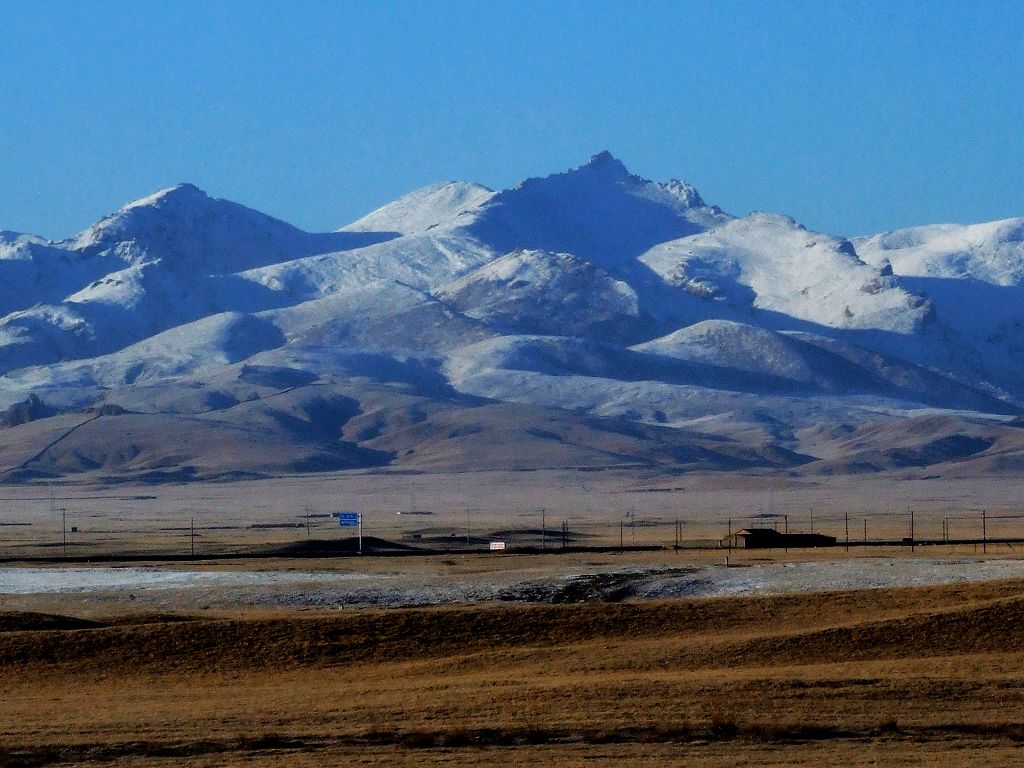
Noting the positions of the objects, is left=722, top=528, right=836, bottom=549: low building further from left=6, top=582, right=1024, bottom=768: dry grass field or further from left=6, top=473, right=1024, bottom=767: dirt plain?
left=6, top=582, right=1024, bottom=768: dry grass field

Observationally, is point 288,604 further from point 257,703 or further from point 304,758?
point 304,758

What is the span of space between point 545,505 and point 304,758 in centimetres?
12651

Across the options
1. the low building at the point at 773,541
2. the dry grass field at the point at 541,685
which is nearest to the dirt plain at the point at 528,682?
the dry grass field at the point at 541,685

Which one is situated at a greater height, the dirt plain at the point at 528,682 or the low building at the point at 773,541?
the low building at the point at 773,541

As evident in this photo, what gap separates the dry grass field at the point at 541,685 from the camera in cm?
2744

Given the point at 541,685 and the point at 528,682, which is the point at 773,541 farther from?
the point at 541,685

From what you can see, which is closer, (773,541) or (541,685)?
(541,685)

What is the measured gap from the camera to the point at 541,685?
32938mm

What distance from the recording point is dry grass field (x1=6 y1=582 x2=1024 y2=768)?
27438mm

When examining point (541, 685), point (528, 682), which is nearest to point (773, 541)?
point (528, 682)

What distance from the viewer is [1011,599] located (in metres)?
40.0

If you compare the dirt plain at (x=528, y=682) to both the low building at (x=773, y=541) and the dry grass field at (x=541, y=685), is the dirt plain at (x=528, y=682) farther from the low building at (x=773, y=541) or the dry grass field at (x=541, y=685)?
the low building at (x=773, y=541)

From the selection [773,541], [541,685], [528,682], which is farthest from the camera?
[773,541]

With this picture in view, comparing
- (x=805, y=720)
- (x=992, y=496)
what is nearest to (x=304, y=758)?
(x=805, y=720)
